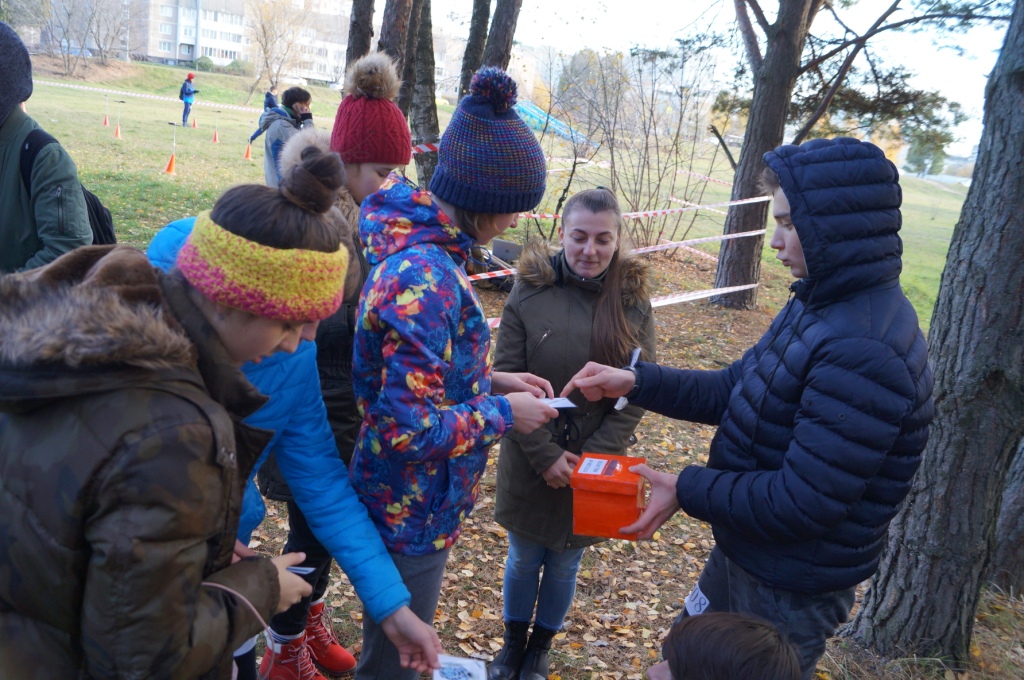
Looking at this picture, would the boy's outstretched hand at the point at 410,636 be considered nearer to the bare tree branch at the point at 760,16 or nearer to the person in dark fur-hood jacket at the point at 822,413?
the person in dark fur-hood jacket at the point at 822,413

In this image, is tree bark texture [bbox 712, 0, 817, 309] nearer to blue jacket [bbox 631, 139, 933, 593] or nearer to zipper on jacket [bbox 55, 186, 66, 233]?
blue jacket [bbox 631, 139, 933, 593]

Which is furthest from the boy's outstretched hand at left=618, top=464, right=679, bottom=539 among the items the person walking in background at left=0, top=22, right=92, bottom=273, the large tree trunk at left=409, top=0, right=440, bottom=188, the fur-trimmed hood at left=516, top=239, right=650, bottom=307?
the large tree trunk at left=409, top=0, right=440, bottom=188

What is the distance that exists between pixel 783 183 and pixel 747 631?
3.86 feet

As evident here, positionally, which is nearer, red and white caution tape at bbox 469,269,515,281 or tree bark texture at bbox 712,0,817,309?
red and white caution tape at bbox 469,269,515,281

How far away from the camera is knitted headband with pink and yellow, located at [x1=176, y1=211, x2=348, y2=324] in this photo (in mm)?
1430

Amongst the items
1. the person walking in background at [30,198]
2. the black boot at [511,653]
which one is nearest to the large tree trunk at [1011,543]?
the black boot at [511,653]

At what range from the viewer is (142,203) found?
455 inches

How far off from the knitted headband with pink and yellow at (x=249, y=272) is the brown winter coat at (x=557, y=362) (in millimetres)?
1630

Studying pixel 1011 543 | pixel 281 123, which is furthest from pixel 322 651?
pixel 1011 543

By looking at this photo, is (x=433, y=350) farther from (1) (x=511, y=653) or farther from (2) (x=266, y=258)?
(1) (x=511, y=653)

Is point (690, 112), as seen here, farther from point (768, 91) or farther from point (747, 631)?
point (747, 631)

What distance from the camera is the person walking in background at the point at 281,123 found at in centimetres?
432

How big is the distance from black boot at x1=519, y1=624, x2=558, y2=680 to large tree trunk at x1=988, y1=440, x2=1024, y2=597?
2.73 meters

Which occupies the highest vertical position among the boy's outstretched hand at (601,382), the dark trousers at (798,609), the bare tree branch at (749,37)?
the bare tree branch at (749,37)
